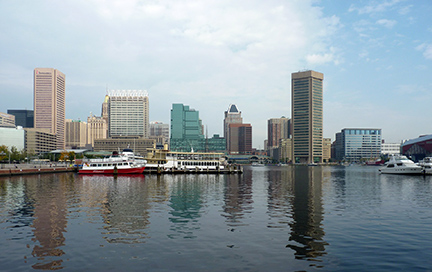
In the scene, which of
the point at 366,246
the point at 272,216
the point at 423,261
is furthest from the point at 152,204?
the point at 423,261

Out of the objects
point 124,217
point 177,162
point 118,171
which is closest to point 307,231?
point 124,217

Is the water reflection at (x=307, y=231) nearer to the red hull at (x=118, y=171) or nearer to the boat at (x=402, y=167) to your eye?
the red hull at (x=118, y=171)

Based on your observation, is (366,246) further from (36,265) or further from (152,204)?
(152,204)

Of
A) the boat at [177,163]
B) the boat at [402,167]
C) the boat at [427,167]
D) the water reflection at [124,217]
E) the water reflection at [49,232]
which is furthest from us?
the boat at [177,163]

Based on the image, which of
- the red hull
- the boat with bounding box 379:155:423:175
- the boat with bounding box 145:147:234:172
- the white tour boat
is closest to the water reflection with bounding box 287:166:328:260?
the red hull

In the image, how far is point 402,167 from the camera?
133m

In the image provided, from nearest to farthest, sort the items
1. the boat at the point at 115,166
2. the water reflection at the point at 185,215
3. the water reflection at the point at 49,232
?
1. the water reflection at the point at 49,232
2. the water reflection at the point at 185,215
3. the boat at the point at 115,166

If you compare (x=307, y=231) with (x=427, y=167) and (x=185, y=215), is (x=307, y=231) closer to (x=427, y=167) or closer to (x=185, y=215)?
(x=185, y=215)

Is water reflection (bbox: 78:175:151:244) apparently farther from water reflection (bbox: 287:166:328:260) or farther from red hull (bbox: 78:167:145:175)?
red hull (bbox: 78:167:145:175)

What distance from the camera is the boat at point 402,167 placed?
128 meters

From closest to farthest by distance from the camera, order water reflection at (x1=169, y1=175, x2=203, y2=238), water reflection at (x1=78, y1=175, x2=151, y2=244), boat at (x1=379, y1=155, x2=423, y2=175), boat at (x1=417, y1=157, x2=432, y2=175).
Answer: water reflection at (x1=78, y1=175, x2=151, y2=244)
water reflection at (x1=169, y1=175, x2=203, y2=238)
boat at (x1=417, y1=157, x2=432, y2=175)
boat at (x1=379, y1=155, x2=423, y2=175)

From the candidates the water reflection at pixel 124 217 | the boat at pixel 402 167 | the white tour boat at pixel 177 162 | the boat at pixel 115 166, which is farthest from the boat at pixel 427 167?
the water reflection at pixel 124 217

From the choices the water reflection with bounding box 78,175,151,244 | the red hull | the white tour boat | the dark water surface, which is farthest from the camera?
the white tour boat

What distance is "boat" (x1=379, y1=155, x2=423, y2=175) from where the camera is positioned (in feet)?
420
